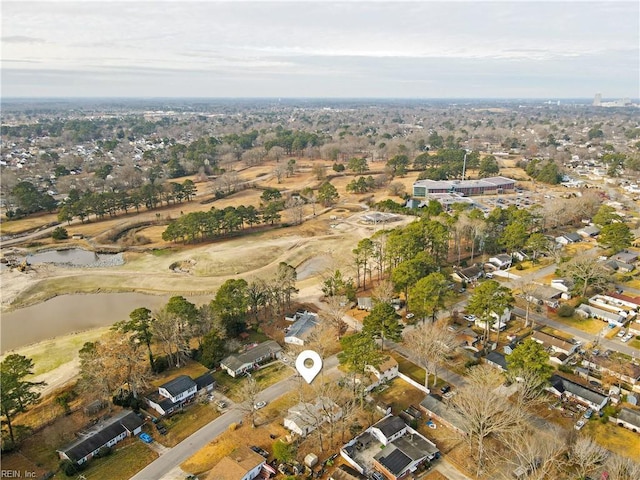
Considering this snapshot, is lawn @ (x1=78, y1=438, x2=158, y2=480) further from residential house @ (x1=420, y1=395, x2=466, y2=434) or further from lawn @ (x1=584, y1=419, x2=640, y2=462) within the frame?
lawn @ (x1=584, y1=419, x2=640, y2=462)

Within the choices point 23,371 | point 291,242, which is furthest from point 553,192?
point 23,371

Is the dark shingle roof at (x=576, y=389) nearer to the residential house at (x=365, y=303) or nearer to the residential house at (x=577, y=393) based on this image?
the residential house at (x=577, y=393)

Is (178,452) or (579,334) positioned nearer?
(178,452)

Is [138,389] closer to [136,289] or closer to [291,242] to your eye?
[136,289]

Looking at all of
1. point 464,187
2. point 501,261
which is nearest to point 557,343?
point 501,261

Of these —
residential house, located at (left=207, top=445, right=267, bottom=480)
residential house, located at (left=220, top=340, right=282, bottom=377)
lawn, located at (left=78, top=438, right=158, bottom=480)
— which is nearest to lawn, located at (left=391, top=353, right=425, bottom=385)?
residential house, located at (left=220, top=340, right=282, bottom=377)

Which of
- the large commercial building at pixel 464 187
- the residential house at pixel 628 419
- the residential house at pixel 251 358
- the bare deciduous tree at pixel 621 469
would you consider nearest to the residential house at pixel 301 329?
the residential house at pixel 251 358

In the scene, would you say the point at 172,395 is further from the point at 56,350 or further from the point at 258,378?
the point at 56,350
